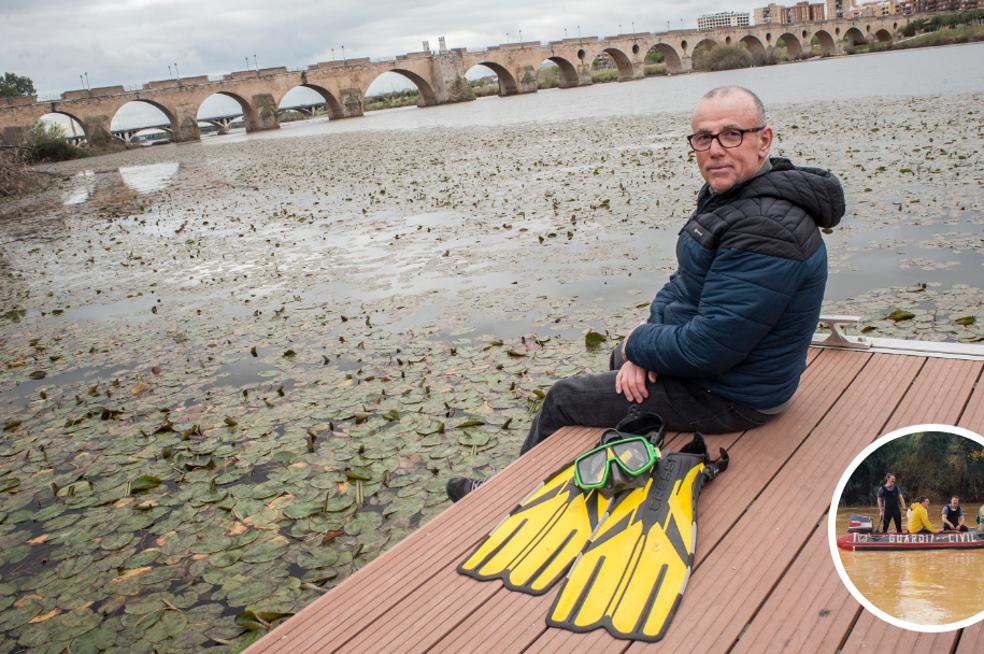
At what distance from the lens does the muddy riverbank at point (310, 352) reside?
3.01 metres

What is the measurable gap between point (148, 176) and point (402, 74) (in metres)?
37.9

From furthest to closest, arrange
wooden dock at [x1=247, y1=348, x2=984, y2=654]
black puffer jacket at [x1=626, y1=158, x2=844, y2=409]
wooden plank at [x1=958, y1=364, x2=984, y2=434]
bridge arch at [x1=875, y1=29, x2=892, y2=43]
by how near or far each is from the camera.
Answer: bridge arch at [x1=875, y1=29, x2=892, y2=43]
wooden plank at [x1=958, y1=364, x2=984, y2=434]
black puffer jacket at [x1=626, y1=158, x2=844, y2=409]
wooden dock at [x1=247, y1=348, x2=984, y2=654]

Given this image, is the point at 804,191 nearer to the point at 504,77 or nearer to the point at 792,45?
the point at 504,77

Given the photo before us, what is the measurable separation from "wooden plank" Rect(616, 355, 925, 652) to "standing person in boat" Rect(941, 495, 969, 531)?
53 cm

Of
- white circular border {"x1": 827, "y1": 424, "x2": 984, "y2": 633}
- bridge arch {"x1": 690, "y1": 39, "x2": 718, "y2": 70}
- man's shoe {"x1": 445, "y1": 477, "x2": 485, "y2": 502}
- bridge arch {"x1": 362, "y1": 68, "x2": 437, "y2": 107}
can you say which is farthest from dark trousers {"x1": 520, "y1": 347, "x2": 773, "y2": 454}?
bridge arch {"x1": 690, "y1": 39, "x2": 718, "y2": 70}

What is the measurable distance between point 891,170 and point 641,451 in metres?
8.57

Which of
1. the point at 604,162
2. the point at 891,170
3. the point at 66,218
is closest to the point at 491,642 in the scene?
the point at 891,170

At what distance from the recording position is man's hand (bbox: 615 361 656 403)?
2.50 metres

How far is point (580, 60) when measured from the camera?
2502 inches

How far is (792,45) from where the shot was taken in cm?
7700

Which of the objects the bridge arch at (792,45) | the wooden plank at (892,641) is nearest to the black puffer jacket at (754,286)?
the wooden plank at (892,641)

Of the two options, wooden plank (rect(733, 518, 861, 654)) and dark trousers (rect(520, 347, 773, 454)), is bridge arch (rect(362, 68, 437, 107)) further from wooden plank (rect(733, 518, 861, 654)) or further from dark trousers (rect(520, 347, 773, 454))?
wooden plank (rect(733, 518, 861, 654))

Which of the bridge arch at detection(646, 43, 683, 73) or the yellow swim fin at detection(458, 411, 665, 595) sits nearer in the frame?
the yellow swim fin at detection(458, 411, 665, 595)

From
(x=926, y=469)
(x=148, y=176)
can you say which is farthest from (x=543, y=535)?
(x=148, y=176)
